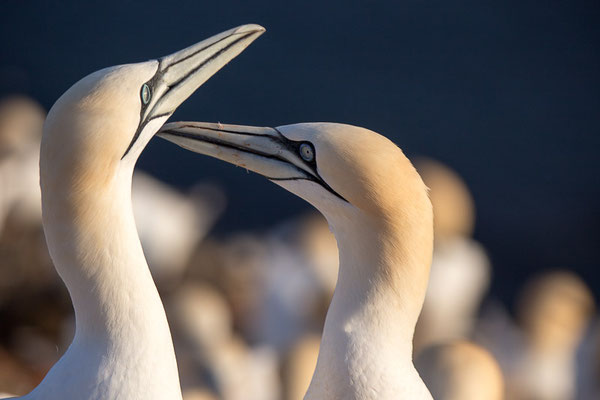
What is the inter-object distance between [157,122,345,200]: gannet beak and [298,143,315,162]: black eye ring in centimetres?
3

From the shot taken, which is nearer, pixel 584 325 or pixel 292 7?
pixel 584 325

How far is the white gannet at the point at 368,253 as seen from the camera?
2.52 meters

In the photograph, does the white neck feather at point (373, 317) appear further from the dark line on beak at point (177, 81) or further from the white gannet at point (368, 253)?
the dark line on beak at point (177, 81)

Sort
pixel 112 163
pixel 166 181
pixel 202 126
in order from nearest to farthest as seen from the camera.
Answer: pixel 112 163, pixel 202 126, pixel 166 181

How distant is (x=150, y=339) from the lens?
248cm

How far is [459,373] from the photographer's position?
373cm

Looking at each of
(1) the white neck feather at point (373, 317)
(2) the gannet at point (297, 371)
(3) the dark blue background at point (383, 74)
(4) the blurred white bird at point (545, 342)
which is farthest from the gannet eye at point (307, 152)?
(3) the dark blue background at point (383, 74)

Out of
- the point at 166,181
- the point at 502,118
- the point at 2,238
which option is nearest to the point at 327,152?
the point at 2,238

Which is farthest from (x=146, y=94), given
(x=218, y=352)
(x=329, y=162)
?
(x=218, y=352)

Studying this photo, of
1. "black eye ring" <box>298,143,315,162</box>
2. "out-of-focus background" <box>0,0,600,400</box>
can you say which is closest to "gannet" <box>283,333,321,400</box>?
"black eye ring" <box>298,143,315,162</box>

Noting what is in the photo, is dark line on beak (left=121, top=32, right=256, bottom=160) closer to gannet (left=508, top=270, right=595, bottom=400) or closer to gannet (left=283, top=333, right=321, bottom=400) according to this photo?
gannet (left=283, top=333, right=321, bottom=400)

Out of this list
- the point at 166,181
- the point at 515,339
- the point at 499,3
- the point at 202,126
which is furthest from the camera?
the point at 499,3

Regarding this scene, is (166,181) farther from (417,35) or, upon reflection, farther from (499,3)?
(499,3)

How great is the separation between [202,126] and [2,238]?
3985 mm
